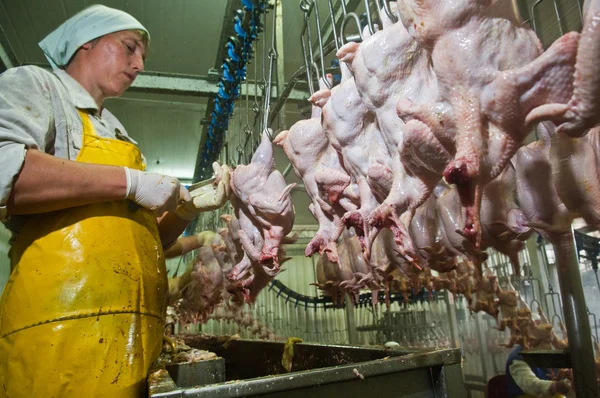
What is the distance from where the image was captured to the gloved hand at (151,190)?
81.1 inches

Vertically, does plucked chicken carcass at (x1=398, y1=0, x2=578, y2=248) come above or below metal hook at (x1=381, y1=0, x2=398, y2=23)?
below

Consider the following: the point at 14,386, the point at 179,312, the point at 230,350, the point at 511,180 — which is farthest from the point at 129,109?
the point at 511,180

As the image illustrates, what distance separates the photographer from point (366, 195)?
1746mm

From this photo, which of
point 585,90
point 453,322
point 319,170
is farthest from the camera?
point 453,322

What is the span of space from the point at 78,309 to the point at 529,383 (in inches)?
174

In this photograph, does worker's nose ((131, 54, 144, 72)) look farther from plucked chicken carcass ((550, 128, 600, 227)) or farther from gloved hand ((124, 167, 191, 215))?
plucked chicken carcass ((550, 128, 600, 227))

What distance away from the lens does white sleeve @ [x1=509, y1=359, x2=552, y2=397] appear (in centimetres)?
414

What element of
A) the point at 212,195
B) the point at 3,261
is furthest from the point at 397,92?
the point at 3,261

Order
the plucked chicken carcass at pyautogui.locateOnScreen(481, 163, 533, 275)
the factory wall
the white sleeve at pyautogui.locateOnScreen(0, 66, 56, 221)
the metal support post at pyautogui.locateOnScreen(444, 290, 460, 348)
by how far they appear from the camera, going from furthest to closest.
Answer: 1. the metal support post at pyautogui.locateOnScreen(444, 290, 460, 348)
2. the factory wall
3. the plucked chicken carcass at pyautogui.locateOnScreen(481, 163, 533, 275)
4. the white sleeve at pyautogui.locateOnScreen(0, 66, 56, 221)

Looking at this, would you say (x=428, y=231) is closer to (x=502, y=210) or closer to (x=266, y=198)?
(x=502, y=210)

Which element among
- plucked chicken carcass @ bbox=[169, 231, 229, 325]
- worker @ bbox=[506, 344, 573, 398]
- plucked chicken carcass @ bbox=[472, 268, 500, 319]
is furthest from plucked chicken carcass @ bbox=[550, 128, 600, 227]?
plucked chicken carcass @ bbox=[472, 268, 500, 319]

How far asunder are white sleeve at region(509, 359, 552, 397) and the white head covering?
4.79 metres

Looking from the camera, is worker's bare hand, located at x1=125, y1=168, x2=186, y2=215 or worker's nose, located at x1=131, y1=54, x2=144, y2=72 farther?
worker's nose, located at x1=131, y1=54, x2=144, y2=72

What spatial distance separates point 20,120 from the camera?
1.83 meters
